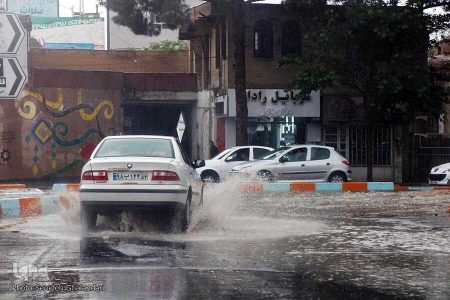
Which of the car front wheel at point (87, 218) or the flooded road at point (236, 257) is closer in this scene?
the flooded road at point (236, 257)

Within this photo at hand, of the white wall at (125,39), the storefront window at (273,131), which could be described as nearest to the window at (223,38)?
the storefront window at (273,131)

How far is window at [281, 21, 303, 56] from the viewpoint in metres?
37.8

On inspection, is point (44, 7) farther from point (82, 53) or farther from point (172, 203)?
point (172, 203)

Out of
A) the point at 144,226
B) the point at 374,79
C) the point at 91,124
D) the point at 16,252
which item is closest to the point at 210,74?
the point at 91,124

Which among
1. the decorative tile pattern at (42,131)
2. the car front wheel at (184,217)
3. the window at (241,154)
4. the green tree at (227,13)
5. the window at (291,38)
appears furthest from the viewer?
the decorative tile pattern at (42,131)

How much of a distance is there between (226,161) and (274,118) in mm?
8179

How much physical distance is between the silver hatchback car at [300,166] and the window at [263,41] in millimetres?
9693

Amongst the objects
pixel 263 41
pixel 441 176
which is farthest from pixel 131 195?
pixel 263 41

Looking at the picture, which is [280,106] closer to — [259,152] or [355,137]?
[355,137]

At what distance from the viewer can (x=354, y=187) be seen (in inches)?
1017

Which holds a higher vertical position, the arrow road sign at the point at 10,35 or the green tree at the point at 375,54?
the green tree at the point at 375,54

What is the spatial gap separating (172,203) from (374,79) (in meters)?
21.1

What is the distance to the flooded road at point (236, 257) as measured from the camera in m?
8.34

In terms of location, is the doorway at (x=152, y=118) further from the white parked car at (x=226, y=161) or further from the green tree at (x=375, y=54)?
the white parked car at (x=226, y=161)
